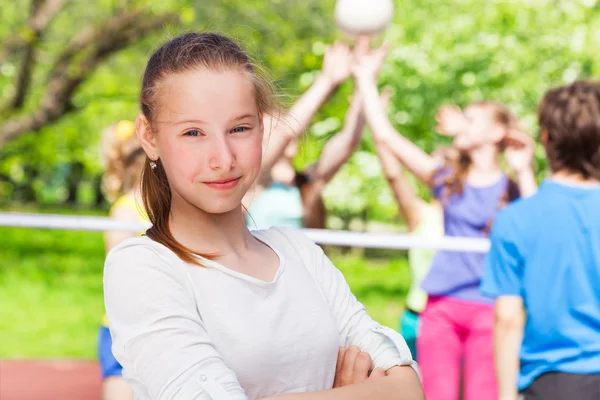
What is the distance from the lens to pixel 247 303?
5.77ft

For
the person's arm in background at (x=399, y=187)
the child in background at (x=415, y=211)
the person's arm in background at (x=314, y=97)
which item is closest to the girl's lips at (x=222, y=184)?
the person's arm in background at (x=314, y=97)

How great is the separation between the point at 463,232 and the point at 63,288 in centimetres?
1099

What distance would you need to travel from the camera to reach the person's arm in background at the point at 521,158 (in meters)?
5.77

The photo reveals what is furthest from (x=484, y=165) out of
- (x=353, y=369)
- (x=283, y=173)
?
(x=353, y=369)

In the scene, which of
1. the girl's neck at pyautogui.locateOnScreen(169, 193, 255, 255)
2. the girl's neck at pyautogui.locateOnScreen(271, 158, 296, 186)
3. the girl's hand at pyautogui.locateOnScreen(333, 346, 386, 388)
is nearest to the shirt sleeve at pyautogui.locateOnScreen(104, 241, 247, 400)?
the girl's neck at pyautogui.locateOnScreen(169, 193, 255, 255)

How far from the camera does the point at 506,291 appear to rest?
3809mm

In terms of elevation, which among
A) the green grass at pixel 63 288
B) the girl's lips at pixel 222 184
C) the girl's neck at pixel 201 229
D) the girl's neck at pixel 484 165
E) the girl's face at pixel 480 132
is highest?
the girl's lips at pixel 222 184

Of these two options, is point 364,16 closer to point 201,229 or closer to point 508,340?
point 508,340

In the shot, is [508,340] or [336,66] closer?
[508,340]

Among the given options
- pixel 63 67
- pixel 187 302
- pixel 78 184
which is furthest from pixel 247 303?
pixel 78 184

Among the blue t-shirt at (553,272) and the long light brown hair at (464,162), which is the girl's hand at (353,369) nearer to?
the blue t-shirt at (553,272)

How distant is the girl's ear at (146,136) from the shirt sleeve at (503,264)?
2158 mm

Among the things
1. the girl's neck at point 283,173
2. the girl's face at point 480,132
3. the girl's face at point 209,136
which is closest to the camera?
the girl's face at point 209,136

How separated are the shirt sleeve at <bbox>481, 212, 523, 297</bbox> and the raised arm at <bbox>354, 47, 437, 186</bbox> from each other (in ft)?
6.21
